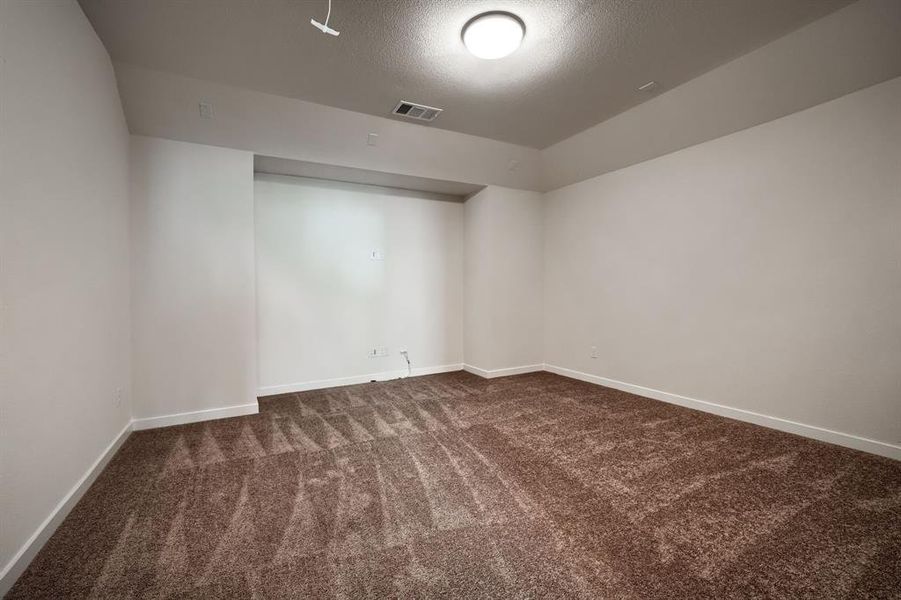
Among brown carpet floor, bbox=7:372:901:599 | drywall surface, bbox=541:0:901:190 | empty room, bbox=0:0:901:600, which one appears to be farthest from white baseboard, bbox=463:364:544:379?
drywall surface, bbox=541:0:901:190

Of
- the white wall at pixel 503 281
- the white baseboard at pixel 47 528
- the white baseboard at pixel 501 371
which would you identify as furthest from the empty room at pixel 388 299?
the white wall at pixel 503 281

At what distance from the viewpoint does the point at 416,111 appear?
3533 mm

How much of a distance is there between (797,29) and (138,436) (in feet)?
19.0

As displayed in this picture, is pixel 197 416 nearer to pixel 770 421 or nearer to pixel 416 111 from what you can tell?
pixel 416 111

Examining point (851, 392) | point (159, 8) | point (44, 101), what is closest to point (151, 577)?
point (44, 101)

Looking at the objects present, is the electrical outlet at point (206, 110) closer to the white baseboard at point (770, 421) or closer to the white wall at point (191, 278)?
the white wall at point (191, 278)

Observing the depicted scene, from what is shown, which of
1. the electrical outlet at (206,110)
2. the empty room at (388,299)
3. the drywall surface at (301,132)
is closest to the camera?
the empty room at (388,299)

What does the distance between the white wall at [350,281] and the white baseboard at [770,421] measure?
7.81 ft

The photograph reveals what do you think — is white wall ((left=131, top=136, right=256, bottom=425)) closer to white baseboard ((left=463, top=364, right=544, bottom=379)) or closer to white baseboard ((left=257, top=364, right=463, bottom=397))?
white baseboard ((left=257, top=364, right=463, bottom=397))

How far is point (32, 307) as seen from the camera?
1660mm

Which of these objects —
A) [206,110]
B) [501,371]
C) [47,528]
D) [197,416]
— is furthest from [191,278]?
[501,371]

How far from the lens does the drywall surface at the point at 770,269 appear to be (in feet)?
8.40

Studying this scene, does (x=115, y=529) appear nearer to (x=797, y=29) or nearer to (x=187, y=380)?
(x=187, y=380)

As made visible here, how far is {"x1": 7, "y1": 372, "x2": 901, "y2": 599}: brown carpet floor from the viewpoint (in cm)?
146
